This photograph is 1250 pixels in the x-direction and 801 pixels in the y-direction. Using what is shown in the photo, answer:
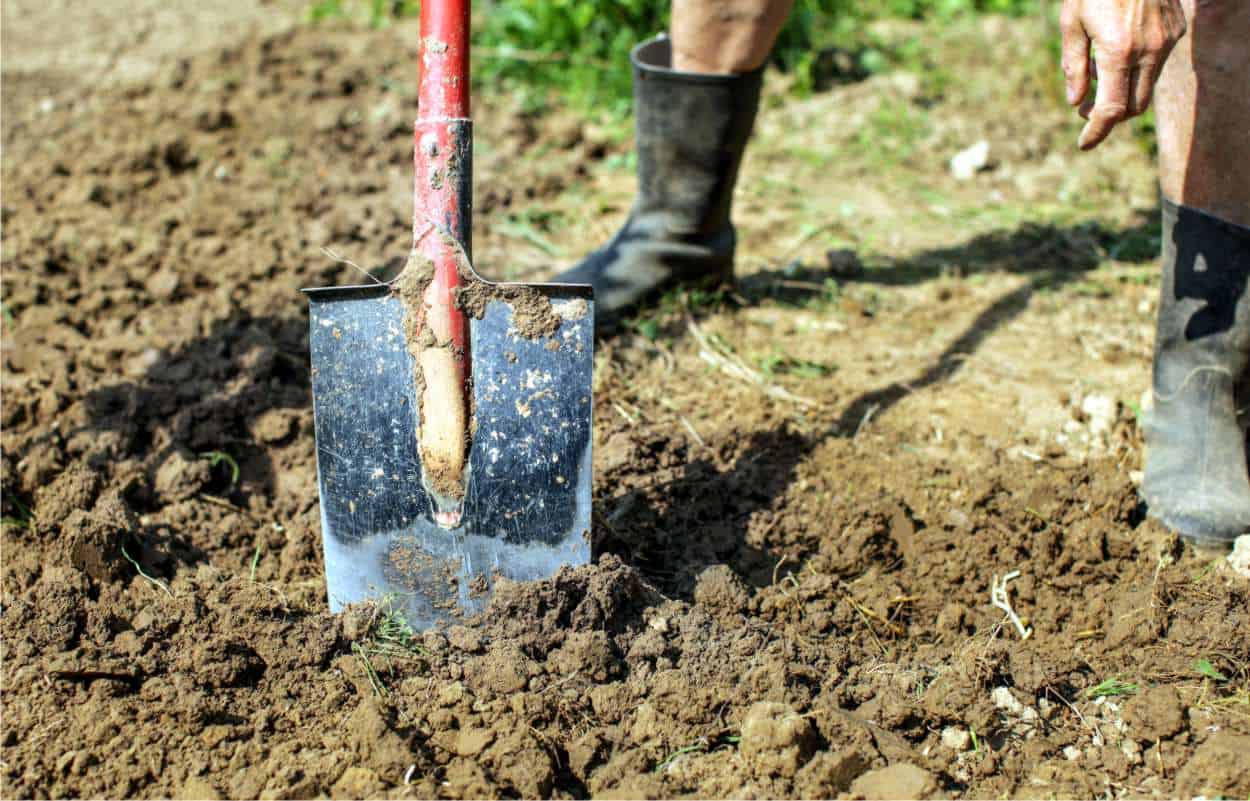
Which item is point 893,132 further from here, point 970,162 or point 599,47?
point 599,47

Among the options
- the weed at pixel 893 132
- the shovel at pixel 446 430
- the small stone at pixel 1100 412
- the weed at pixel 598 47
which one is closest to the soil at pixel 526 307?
the shovel at pixel 446 430

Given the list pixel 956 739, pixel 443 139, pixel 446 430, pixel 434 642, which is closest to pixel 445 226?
pixel 443 139

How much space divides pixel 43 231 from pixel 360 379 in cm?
202

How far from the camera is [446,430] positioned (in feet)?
6.50

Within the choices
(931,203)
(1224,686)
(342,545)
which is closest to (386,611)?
(342,545)

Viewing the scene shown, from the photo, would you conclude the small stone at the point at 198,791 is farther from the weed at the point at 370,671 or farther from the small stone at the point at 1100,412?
the small stone at the point at 1100,412

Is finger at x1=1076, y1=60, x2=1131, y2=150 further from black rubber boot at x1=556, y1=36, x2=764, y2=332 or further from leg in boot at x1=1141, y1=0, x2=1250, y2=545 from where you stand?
black rubber boot at x1=556, y1=36, x2=764, y2=332

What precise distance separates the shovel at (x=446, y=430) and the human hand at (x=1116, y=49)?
88 centimetres

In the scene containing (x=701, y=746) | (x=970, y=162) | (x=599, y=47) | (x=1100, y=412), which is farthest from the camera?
(x=599, y=47)

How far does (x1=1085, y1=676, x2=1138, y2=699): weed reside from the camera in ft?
6.27

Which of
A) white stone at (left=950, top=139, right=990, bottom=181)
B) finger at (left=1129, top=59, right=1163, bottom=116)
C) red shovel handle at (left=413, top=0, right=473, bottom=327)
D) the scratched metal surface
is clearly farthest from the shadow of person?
finger at (left=1129, top=59, right=1163, bottom=116)

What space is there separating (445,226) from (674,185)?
1.21 meters

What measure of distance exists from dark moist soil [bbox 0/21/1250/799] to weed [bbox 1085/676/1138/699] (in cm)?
1

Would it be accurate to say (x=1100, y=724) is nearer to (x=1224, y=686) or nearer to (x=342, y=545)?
(x=1224, y=686)
